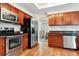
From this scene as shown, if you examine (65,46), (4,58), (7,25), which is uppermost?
(7,25)

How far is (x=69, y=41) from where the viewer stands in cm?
455

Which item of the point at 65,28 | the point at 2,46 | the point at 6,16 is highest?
the point at 6,16

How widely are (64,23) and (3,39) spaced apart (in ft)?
10.8

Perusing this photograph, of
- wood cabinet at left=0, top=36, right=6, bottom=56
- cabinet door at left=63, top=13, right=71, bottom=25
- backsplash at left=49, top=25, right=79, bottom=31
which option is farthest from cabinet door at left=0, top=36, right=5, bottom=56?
backsplash at left=49, top=25, right=79, bottom=31

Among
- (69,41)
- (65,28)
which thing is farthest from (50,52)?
(65,28)

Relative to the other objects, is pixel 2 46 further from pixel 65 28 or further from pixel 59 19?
pixel 65 28

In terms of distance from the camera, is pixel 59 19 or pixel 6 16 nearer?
pixel 6 16

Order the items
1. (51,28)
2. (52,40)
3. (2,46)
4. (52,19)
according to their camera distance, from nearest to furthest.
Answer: (2,46) → (52,40) → (52,19) → (51,28)

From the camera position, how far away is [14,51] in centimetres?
322

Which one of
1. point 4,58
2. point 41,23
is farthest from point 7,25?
point 41,23

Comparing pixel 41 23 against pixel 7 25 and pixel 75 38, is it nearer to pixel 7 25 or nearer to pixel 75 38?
pixel 75 38

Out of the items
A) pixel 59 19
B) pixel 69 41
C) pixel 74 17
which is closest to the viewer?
pixel 69 41

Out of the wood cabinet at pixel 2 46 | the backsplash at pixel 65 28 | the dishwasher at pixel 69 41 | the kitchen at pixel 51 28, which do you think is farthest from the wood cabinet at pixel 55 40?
the wood cabinet at pixel 2 46

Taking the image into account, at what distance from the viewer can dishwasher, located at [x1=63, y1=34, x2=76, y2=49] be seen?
4.45 metres
